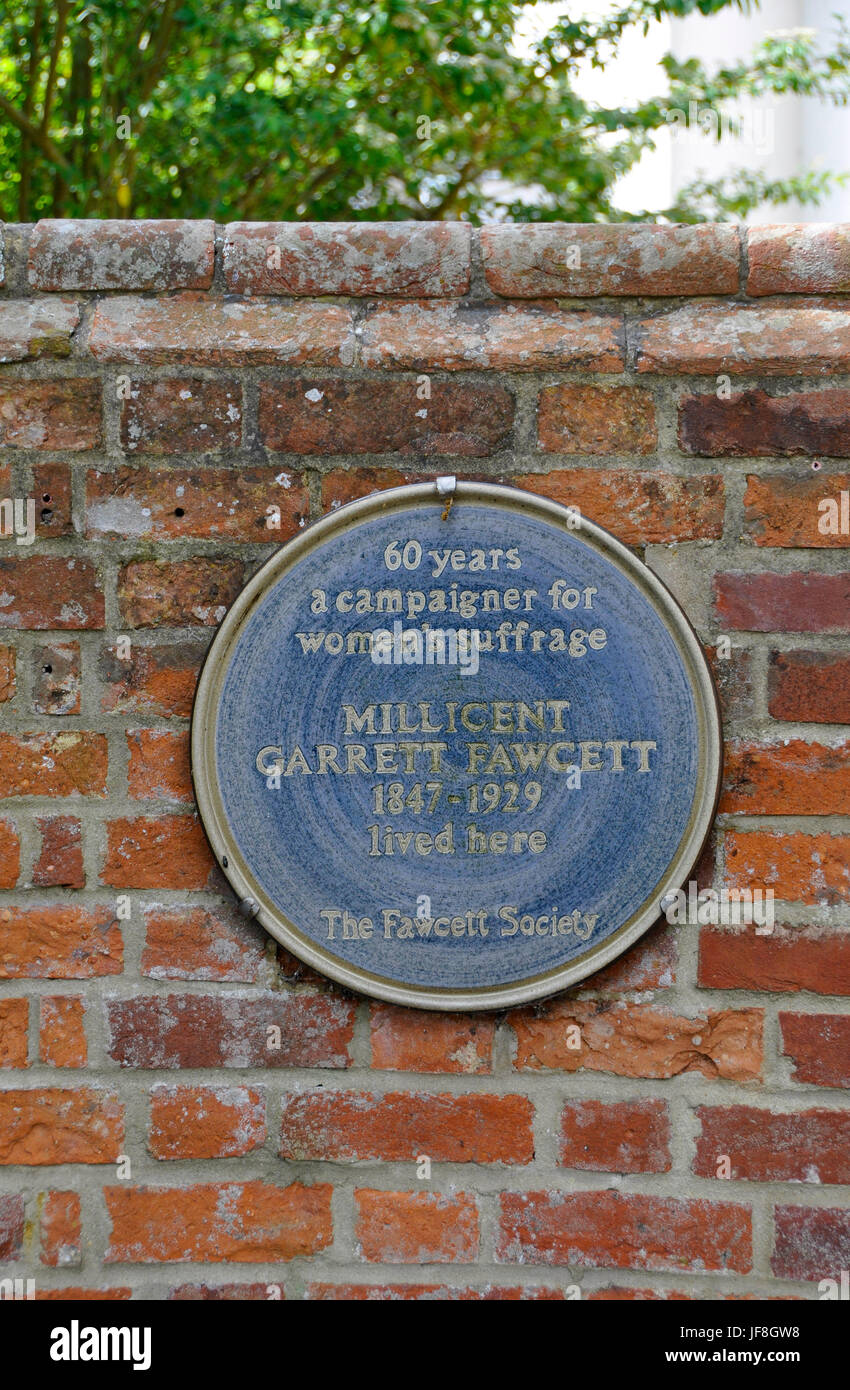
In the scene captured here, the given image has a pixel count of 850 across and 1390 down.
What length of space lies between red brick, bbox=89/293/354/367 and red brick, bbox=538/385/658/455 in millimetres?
261

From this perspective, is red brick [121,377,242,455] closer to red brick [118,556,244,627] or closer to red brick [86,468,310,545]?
red brick [86,468,310,545]

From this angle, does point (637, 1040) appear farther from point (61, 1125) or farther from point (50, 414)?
point (50, 414)

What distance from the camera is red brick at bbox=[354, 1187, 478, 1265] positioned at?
4.28 ft

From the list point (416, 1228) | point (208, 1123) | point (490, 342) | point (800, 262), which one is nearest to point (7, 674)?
point (208, 1123)

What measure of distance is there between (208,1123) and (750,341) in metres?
1.17

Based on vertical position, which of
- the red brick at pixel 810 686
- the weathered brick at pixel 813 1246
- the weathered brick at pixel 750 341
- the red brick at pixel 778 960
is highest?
the weathered brick at pixel 750 341

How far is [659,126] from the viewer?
3398 mm

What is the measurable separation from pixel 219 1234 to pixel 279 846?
1.60 ft

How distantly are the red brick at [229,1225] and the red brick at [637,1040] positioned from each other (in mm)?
324

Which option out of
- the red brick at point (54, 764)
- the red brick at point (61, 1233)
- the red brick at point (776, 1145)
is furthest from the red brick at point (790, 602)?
the red brick at point (61, 1233)

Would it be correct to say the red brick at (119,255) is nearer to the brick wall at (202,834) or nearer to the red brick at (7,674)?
the brick wall at (202,834)

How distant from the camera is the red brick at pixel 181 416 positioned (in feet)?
4.33

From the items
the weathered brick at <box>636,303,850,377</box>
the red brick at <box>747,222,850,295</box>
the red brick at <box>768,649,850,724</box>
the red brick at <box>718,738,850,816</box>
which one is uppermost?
the red brick at <box>747,222,850,295</box>

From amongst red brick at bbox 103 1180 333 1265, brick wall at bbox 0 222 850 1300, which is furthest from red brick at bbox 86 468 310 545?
red brick at bbox 103 1180 333 1265
